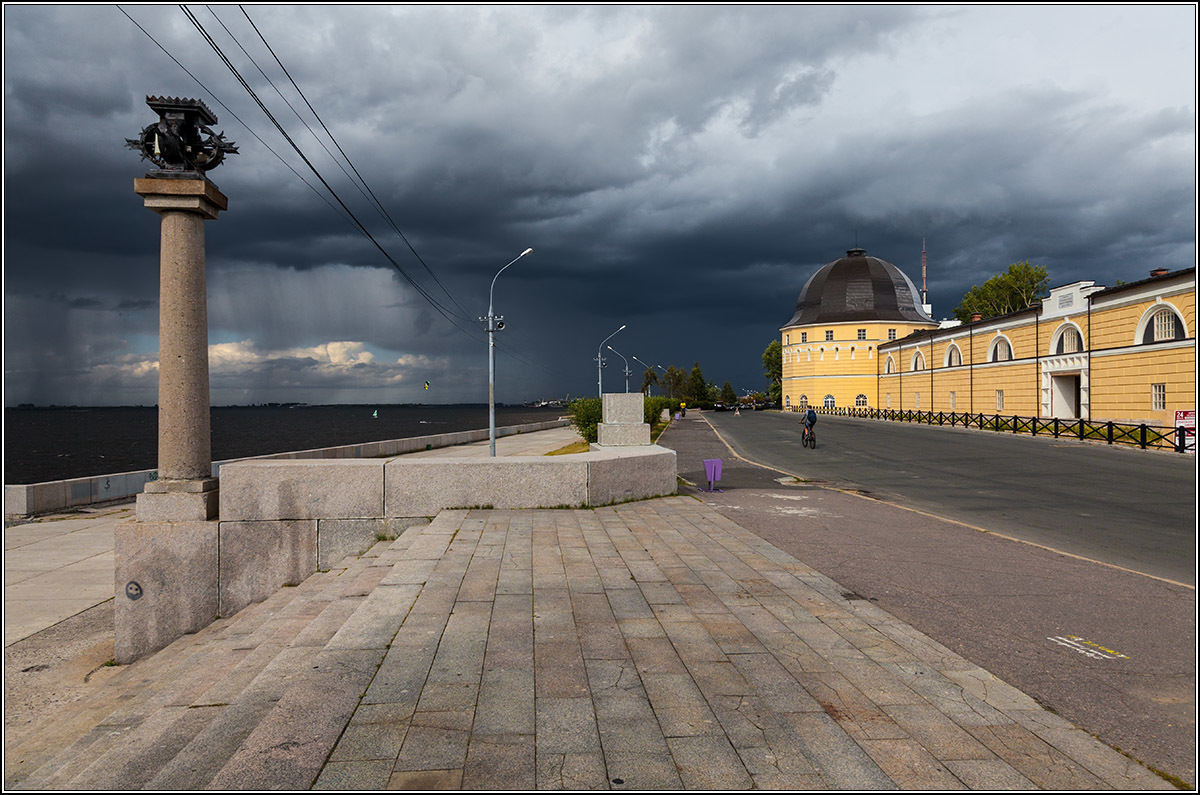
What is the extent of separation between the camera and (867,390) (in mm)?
75688

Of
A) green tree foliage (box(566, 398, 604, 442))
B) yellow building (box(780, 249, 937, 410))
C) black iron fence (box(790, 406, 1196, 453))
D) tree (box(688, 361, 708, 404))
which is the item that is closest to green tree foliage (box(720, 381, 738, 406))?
tree (box(688, 361, 708, 404))

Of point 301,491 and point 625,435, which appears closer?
point 301,491

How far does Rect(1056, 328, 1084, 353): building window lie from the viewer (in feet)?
116

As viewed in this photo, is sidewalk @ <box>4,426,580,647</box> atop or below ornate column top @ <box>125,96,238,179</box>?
below

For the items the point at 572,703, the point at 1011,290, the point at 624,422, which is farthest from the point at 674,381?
the point at 572,703

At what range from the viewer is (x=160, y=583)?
8195 mm

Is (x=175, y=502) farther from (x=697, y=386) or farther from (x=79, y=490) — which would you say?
(x=697, y=386)

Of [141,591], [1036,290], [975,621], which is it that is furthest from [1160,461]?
[1036,290]

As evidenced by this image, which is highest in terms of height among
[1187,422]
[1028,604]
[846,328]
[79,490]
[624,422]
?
[846,328]

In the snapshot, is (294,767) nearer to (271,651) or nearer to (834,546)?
(271,651)

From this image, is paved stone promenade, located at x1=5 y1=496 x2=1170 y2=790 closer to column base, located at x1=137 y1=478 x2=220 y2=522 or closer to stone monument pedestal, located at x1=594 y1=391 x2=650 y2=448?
column base, located at x1=137 y1=478 x2=220 y2=522

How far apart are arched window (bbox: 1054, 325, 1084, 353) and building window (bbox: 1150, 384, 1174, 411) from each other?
21.1 feet

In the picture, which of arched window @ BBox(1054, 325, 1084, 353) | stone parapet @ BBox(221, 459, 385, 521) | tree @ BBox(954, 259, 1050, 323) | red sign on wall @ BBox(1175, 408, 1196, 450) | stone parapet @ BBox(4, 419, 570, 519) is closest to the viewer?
stone parapet @ BBox(221, 459, 385, 521)

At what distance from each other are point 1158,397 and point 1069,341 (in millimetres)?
8239
